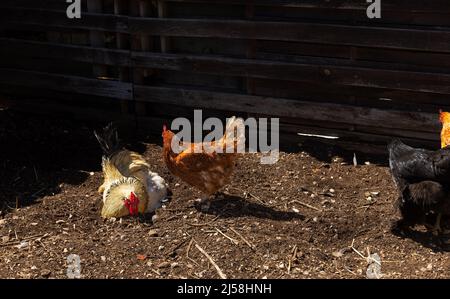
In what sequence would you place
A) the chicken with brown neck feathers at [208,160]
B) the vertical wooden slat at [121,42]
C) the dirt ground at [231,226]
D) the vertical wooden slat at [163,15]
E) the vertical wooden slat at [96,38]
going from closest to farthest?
the dirt ground at [231,226], the chicken with brown neck feathers at [208,160], the vertical wooden slat at [163,15], the vertical wooden slat at [121,42], the vertical wooden slat at [96,38]

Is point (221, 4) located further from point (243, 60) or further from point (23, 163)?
point (23, 163)

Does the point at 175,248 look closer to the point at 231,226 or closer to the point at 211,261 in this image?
the point at 211,261

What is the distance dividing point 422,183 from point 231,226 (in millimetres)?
1684

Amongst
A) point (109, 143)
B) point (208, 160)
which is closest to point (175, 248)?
point (208, 160)

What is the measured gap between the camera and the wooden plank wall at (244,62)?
6.95m

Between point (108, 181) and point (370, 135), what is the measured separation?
279cm

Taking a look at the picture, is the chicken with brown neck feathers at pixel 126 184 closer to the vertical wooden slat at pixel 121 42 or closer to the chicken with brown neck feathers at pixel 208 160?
the chicken with brown neck feathers at pixel 208 160

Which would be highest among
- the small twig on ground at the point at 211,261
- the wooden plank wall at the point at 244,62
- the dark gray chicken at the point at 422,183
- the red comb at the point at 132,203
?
the wooden plank wall at the point at 244,62

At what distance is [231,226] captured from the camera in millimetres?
6164

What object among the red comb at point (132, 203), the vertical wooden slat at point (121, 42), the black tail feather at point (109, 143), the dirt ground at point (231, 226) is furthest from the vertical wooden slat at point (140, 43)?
the red comb at point (132, 203)

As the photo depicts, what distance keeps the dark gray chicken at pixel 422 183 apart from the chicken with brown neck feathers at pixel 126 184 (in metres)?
2.24

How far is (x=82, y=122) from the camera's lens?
878cm

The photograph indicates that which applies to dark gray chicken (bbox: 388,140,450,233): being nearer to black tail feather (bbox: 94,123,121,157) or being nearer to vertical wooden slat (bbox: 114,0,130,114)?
black tail feather (bbox: 94,123,121,157)

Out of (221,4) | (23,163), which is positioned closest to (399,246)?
(221,4)
